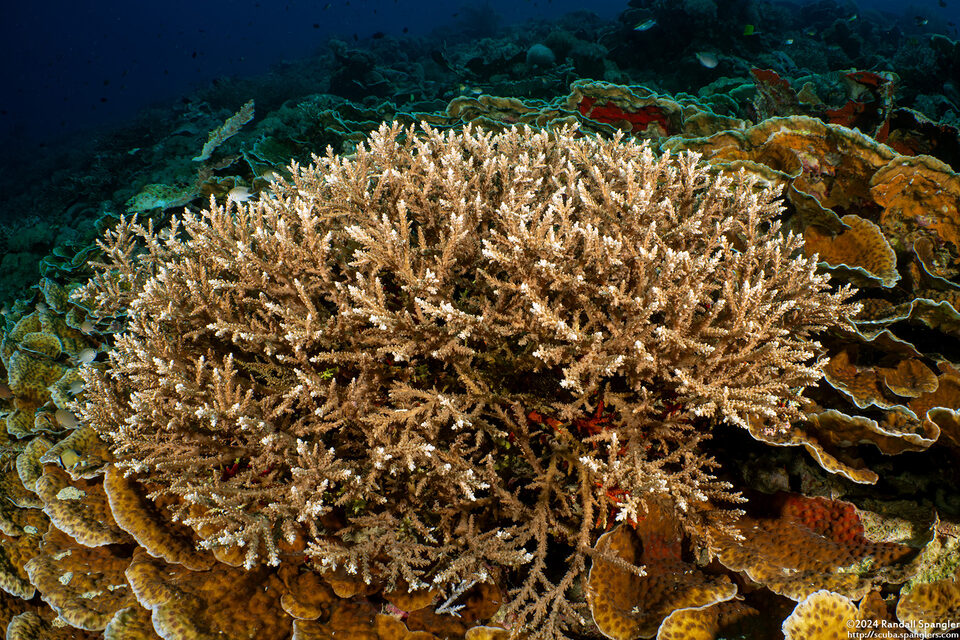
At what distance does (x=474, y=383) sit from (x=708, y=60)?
10309 mm

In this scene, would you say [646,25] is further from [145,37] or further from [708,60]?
[145,37]

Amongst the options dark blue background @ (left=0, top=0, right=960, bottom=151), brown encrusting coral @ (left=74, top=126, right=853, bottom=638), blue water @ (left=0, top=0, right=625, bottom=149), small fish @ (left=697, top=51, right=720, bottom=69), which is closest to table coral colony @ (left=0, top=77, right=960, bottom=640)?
brown encrusting coral @ (left=74, top=126, right=853, bottom=638)

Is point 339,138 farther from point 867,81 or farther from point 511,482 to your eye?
point 867,81

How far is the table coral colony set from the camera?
2051mm

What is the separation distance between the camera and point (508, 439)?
95.8 inches

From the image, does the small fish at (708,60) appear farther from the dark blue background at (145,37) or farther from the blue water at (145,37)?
the blue water at (145,37)

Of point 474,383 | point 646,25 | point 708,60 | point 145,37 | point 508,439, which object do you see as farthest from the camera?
point 145,37

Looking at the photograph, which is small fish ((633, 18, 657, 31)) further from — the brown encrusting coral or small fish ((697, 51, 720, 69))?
the brown encrusting coral

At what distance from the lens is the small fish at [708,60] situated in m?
9.51

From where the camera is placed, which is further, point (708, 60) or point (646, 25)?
point (646, 25)

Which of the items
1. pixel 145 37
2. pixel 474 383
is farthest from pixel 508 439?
pixel 145 37

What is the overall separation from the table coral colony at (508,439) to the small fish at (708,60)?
334 inches

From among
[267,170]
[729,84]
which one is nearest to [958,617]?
[267,170]

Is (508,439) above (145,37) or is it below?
below
